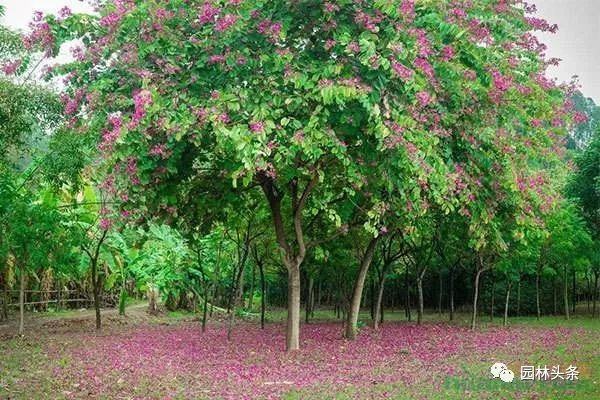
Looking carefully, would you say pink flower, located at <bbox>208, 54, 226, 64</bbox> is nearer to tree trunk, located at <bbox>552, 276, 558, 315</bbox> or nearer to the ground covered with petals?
the ground covered with petals

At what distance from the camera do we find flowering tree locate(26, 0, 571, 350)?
10523 millimetres

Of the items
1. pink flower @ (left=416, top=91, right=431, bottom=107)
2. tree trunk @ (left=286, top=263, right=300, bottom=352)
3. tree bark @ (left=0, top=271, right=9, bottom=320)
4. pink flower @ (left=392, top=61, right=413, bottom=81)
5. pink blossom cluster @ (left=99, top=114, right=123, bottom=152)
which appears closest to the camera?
pink flower @ (left=392, top=61, right=413, bottom=81)

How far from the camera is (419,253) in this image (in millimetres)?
28406

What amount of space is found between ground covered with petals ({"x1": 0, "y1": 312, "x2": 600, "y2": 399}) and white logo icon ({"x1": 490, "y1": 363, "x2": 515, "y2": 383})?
0.27m

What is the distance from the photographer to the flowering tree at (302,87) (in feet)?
34.5

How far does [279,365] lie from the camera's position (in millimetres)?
13336

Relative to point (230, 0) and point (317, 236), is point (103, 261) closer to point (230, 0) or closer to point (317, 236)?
point (317, 236)

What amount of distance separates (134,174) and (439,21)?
18.1 feet

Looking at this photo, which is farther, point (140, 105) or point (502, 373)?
point (502, 373)

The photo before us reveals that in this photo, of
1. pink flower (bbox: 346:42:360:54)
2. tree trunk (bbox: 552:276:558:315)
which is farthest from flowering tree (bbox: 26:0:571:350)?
tree trunk (bbox: 552:276:558:315)

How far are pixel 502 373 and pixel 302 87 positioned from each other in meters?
6.10

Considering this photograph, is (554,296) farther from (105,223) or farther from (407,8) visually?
(105,223)

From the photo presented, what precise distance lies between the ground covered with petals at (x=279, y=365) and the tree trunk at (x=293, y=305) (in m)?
0.45

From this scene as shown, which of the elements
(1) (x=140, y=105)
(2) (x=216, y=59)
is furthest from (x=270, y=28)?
(1) (x=140, y=105)
